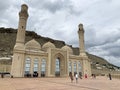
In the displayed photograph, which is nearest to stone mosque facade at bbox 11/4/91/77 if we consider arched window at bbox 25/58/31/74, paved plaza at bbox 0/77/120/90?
arched window at bbox 25/58/31/74

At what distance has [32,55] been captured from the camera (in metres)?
31.1

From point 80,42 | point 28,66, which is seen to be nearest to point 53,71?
point 28,66

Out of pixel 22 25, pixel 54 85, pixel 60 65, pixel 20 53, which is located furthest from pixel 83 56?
pixel 54 85

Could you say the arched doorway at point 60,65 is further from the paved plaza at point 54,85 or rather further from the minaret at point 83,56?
the paved plaza at point 54,85

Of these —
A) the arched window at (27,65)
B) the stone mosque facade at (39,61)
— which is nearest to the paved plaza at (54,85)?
the stone mosque facade at (39,61)

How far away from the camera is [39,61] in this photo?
104ft

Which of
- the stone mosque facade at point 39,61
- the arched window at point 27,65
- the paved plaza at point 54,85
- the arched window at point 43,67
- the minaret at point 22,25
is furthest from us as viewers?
the arched window at point 43,67

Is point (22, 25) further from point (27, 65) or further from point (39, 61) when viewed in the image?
point (27, 65)

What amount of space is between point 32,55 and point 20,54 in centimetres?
288

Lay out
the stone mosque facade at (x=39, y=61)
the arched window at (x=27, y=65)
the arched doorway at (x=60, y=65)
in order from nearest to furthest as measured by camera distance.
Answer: the stone mosque facade at (x=39, y=61) < the arched window at (x=27, y=65) < the arched doorway at (x=60, y=65)

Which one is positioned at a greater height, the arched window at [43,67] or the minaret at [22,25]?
the minaret at [22,25]

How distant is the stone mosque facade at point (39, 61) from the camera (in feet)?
95.2

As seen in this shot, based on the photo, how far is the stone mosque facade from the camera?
2902 cm

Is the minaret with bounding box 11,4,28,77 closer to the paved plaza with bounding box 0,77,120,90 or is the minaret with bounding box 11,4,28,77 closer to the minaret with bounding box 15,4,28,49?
the minaret with bounding box 15,4,28,49
